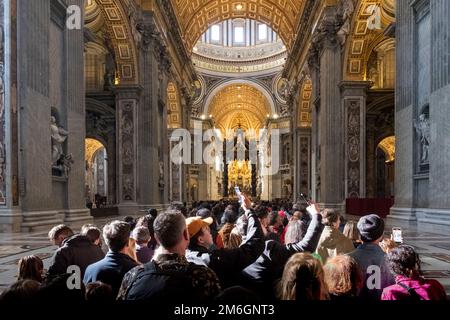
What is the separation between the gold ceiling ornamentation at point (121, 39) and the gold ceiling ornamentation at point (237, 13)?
1115cm

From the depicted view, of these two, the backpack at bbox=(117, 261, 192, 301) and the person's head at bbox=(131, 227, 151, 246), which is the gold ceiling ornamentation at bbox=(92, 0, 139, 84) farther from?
the backpack at bbox=(117, 261, 192, 301)

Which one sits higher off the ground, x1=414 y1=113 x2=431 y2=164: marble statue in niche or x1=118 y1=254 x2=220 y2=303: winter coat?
x1=414 y1=113 x2=431 y2=164: marble statue in niche

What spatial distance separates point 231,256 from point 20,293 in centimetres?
132

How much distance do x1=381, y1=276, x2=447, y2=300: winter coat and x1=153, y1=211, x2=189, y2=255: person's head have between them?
1.21 meters

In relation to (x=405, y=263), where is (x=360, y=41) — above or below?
above

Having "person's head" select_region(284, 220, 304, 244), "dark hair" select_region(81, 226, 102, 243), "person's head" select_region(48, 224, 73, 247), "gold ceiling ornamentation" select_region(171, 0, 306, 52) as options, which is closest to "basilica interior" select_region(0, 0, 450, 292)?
"gold ceiling ornamentation" select_region(171, 0, 306, 52)

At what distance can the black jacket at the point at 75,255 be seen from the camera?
3.42 m

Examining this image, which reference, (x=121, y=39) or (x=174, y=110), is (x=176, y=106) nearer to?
(x=174, y=110)

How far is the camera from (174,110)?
30109 millimetres

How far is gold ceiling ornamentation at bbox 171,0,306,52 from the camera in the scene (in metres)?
29.7

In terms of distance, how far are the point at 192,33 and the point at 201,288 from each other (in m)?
32.9

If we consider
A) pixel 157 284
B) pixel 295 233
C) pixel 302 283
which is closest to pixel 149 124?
pixel 295 233
